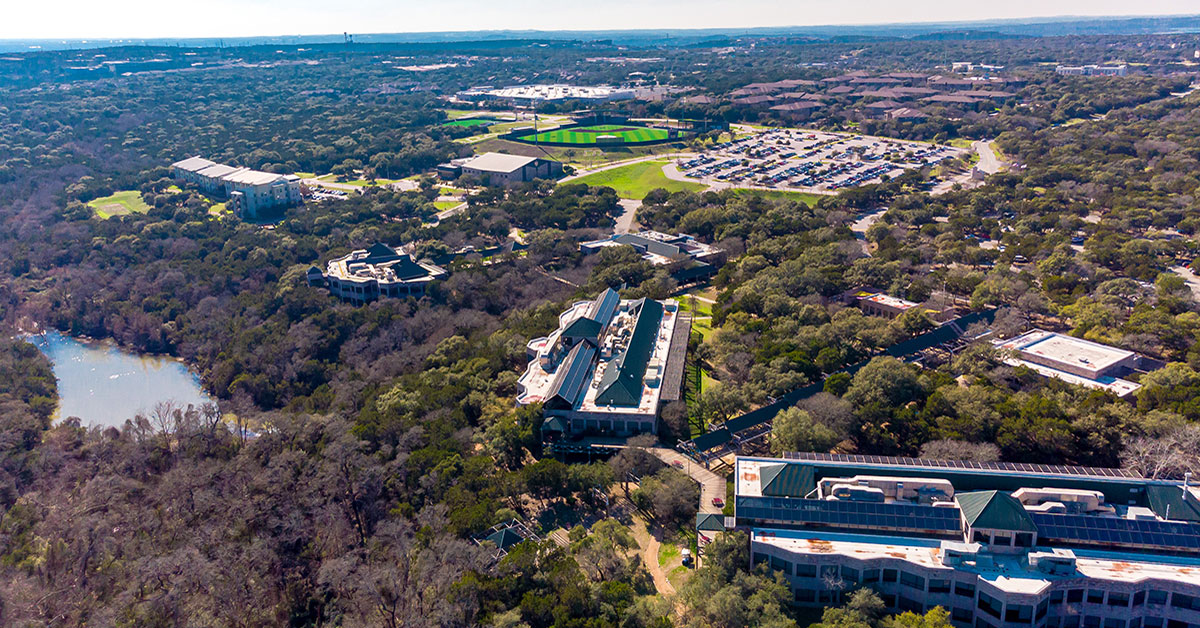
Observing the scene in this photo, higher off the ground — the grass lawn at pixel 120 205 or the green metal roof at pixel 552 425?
the grass lawn at pixel 120 205

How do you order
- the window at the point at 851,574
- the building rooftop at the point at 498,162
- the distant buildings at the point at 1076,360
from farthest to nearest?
the building rooftop at the point at 498,162 < the distant buildings at the point at 1076,360 < the window at the point at 851,574

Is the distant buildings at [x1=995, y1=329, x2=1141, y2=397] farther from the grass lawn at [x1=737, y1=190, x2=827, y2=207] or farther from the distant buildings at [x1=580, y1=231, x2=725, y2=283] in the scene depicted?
the grass lawn at [x1=737, y1=190, x2=827, y2=207]

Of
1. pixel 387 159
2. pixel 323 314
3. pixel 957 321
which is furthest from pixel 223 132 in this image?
pixel 957 321

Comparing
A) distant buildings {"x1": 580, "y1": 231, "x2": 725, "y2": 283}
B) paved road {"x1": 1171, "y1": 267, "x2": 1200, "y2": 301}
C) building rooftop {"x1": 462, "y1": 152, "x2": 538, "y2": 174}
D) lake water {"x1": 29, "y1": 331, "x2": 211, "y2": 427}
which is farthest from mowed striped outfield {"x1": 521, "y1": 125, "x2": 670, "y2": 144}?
paved road {"x1": 1171, "y1": 267, "x2": 1200, "y2": 301}

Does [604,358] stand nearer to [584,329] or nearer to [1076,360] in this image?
[584,329]

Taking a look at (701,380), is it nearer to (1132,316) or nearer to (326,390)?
(326,390)

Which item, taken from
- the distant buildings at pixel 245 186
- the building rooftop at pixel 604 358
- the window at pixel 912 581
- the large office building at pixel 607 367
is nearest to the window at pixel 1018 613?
the window at pixel 912 581

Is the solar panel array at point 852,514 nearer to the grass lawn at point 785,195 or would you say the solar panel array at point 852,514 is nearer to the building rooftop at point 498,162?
the grass lawn at point 785,195
